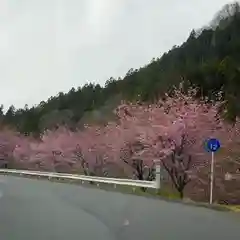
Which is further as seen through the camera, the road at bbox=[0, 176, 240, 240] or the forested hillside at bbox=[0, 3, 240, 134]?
the forested hillside at bbox=[0, 3, 240, 134]

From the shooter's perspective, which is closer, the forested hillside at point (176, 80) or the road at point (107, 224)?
the road at point (107, 224)

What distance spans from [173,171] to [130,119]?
384 inches

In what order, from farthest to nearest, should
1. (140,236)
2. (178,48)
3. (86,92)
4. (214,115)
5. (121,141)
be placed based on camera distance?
(86,92) < (178,48) < (121,141) < (214,115) < (140,236)

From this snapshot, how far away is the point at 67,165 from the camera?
64.5 meters

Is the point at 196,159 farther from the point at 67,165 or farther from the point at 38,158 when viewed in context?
the point at 38,158

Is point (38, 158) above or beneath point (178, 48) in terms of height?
beneath

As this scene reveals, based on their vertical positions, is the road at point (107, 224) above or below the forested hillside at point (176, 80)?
below

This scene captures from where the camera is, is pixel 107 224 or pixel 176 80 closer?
pixel 107 224

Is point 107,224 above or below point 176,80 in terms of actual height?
below

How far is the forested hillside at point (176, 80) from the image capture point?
49062 mm

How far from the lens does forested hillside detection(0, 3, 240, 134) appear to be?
4906cm

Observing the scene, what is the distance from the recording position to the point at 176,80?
182 ft

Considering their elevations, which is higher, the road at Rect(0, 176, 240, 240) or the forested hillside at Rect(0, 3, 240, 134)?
the forested hillside at Rect(0, 3, 240, 134)

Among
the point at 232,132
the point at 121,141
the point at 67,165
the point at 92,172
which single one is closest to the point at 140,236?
the point at 232,132
